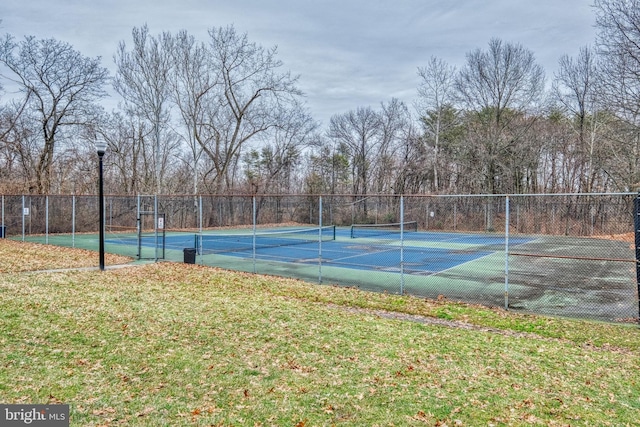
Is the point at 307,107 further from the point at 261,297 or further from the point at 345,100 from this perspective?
the point at 261,297

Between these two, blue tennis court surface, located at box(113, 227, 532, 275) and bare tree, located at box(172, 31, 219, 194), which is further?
bare tree, located at box(172, 31, 219, 194)

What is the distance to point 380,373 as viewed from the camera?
464 cm

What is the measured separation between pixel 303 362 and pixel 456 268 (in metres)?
10.0

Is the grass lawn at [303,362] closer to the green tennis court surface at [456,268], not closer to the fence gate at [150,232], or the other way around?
the green tennis court surface at [456,268]

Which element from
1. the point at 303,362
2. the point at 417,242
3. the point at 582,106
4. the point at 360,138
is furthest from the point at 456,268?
the point at 360,138

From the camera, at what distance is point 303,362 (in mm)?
4941

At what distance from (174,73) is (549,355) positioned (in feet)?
107

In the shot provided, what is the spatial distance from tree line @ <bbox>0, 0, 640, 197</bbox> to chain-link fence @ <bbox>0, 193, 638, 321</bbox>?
3764mm

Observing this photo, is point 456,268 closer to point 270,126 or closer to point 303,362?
point 303,362

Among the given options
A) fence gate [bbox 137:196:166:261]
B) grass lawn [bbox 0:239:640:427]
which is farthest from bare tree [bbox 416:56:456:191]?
grass lawn [bbox 0:239:640:427]

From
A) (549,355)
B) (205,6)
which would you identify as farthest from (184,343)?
(205,6)

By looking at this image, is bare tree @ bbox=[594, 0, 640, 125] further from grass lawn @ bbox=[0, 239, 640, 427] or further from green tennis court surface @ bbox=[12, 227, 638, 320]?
grass lawn @ bbox=[0, 239, 640, 427]

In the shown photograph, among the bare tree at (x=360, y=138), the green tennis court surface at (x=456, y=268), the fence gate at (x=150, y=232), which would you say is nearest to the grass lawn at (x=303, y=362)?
the green tennis court surface at (x=456, y=268)

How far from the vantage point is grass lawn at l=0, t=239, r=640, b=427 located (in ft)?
12.2
